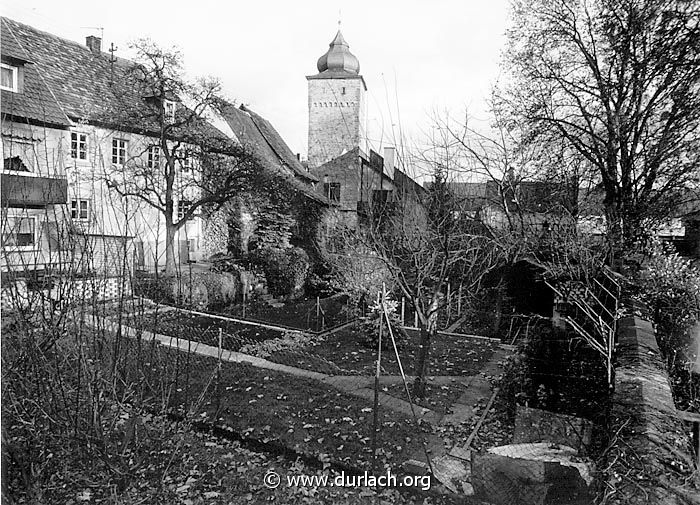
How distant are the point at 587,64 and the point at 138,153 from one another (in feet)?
5.34

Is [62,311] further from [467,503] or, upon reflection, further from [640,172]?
[640,172]

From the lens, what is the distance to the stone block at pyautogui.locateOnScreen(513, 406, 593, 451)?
5.41ft

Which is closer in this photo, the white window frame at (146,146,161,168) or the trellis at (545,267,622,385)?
the white window frame at (146,146,161,168)

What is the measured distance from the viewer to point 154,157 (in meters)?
1.74

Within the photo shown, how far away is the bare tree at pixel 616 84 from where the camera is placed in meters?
1.67

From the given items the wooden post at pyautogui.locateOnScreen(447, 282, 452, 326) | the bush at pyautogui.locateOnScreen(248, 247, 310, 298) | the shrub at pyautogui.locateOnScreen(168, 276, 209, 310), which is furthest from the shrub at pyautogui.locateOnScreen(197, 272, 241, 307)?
the wooden post at pyautogui.locateOnScreen(447, 282, 452, 326)

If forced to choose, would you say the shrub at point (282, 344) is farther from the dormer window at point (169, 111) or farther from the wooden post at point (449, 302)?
the dormer window at point (169, 111)

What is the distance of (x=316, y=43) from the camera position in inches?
68.5

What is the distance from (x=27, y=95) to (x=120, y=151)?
33 cm

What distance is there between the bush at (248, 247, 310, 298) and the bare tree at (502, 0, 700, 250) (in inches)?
40.7

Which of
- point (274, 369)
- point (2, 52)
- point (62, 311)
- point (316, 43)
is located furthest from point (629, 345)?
point (2, 52)

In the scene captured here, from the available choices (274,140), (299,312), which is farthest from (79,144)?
(299,312)

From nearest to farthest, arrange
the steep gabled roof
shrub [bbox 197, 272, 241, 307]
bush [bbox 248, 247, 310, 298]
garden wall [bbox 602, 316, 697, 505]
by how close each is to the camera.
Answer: garden wall [bbox 602, 316, 697, 505] → the steep gabled roof → shrub [bbox 197, 272, 241, 307] → bush [bbox 248, 247, 310, 298]

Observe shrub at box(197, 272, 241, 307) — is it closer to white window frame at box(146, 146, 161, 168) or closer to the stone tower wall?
white window frame at box(146, 146, 161, 168)
